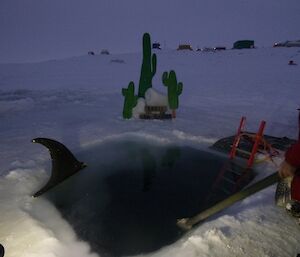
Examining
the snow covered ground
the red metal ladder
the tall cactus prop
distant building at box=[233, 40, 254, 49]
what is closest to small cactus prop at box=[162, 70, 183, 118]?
the tall cactus prop

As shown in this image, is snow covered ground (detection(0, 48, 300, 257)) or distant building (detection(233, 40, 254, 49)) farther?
distant building (detection(233, 40, 254, 49))

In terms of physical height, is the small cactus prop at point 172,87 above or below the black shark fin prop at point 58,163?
above

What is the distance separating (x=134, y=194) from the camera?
474 centimetres

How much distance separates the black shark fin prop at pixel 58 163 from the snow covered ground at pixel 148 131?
0.22 metres

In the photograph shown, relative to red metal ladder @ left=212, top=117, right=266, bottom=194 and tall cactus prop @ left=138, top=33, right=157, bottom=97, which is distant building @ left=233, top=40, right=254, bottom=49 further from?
red metal ladder @ left=212, top=117, right=266, bottom=194

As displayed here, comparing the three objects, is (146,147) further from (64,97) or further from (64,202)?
(64,97)

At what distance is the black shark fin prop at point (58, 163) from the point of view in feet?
16.2

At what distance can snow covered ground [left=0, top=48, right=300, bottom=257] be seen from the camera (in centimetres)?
346

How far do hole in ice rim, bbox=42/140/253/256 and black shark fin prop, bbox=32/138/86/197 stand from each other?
11 cm

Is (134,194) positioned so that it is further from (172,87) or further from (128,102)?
(172,87)

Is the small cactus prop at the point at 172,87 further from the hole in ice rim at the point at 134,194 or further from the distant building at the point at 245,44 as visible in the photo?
the distant building at the point at 245,44

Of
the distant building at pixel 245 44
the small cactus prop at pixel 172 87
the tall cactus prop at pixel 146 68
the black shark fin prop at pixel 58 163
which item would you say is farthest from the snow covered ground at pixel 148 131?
the distant building at pixel 245 44

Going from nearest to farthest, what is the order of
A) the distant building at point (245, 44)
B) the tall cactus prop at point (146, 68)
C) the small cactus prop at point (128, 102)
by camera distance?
the small cactus prop at point (128, 102)
the tall cactus prop at point (146, 68)
the distant building at point (245, 44)

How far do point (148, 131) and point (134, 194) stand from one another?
10.4 ft
